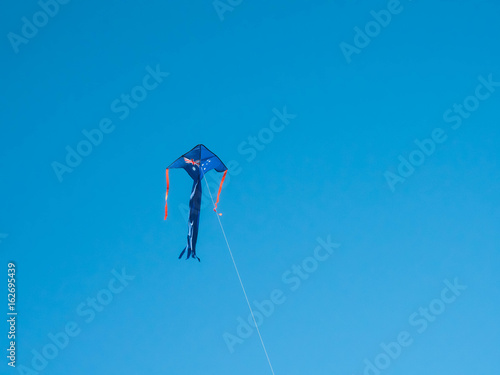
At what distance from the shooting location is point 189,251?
10.5m

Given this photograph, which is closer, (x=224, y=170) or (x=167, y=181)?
(x=167, y=181)

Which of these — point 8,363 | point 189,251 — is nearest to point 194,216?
point 189,251

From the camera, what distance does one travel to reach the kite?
10594 mm

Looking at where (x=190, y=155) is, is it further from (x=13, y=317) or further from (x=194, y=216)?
(x=13, y=317)

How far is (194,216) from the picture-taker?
10836mm

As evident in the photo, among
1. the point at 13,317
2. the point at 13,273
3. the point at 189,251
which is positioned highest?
the point at 13,273

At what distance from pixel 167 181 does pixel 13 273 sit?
4.11m

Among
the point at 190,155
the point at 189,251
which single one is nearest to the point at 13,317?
the point at 189,251

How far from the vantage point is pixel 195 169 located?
36.6 ft

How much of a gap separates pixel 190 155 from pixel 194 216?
1.22 metres

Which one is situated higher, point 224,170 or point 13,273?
point 13,273

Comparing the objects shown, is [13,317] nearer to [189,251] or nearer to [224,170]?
[189,251]

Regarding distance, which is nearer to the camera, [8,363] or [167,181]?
[167,181]

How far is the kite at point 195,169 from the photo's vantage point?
10594mm
